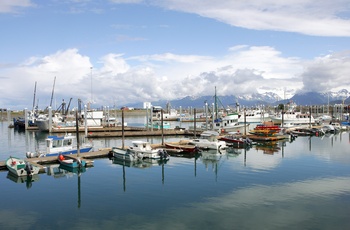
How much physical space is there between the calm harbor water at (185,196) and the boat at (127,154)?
1603 mm

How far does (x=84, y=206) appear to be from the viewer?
24.0 meters

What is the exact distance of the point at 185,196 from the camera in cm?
2636

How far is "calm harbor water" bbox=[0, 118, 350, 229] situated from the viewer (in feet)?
68.5

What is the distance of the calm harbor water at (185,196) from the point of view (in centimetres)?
2089

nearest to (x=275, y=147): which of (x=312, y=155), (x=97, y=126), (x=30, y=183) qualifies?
(x=312, y=155)

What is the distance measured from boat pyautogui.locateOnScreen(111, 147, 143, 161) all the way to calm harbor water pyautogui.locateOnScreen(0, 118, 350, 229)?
1.60 metres

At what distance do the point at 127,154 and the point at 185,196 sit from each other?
17386 mm

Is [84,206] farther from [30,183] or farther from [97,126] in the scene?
[97,126]

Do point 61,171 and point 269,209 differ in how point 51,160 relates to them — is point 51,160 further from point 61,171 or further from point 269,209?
point 269,209

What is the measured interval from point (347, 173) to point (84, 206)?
85.8 feet

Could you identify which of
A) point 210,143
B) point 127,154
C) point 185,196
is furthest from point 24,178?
point 210,143

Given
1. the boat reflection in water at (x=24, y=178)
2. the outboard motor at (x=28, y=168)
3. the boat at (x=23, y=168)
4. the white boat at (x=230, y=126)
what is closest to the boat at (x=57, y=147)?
the boat at (x=23, y=168)

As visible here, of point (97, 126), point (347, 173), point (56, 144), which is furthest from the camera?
point (97, 126)

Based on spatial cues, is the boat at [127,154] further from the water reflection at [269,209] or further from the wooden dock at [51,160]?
the water reflection at [269,209]
